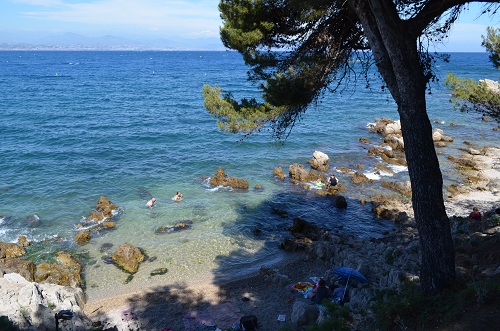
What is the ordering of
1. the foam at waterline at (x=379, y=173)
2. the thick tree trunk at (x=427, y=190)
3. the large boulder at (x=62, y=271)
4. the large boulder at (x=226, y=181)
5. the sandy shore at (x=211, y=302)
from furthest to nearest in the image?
the foam at waterline at (x=379, y=173), the large boulder at (x=226, y=181), the large boulder at (x=62, y=271), the sandy shore at (x=211, y=302), the thick tree trunk at (x=427, y=190)

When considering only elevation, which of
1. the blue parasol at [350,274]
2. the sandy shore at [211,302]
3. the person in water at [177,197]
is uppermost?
the blue parasol at [350,274]

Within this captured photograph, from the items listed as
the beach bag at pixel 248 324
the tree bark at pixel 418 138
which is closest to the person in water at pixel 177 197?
the beach bag at pixel 248 324

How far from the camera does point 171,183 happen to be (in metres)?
25.1

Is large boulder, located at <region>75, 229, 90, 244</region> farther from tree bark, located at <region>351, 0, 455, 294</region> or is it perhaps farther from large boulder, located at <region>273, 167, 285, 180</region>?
tree bark, located at <region>351, 0, 455, 294</region>

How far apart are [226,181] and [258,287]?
11.0 metres

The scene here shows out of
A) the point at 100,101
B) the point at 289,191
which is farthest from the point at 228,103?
the point at 100,101

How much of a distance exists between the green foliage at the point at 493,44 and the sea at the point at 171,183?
223 centimetres

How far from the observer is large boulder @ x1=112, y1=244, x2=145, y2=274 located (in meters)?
15.6

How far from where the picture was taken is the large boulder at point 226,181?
24461mm

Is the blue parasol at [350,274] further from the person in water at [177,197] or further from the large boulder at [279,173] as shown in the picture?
the large boulder at [279,173]

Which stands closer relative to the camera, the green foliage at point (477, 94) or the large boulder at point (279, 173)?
the green foliage at point (477, 94)

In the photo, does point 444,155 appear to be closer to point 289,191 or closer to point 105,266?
point 289,191

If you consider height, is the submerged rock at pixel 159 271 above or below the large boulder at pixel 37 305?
below

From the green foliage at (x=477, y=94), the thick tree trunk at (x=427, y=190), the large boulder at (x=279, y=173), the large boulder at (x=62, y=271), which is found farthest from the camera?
the large boulder at (x=279, y=173)
